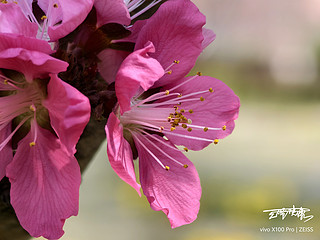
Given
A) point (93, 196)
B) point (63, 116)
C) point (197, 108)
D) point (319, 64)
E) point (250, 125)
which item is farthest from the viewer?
point (319, 64)

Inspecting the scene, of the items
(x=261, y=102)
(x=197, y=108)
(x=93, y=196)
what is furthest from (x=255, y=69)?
(x=197, y=108)

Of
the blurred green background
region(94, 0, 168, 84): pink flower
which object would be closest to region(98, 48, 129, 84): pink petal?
region(94, 0, 168, 84): pink flower

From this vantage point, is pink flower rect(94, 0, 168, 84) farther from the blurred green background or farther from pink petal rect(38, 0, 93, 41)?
the blurred green background

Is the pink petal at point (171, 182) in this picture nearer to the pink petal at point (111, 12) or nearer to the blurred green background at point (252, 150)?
the pink petal at point (111, 12)

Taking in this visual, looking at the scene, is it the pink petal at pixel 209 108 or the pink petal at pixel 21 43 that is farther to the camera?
the pink petal at pixel 209 108

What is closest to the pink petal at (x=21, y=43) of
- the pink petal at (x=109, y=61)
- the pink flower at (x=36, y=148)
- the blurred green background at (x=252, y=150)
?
the pink flower at (x=36, y=148)

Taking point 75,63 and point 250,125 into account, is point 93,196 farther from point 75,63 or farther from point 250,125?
point 75,63

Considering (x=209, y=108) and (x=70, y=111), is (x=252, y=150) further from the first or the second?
(x=70, y=111)
